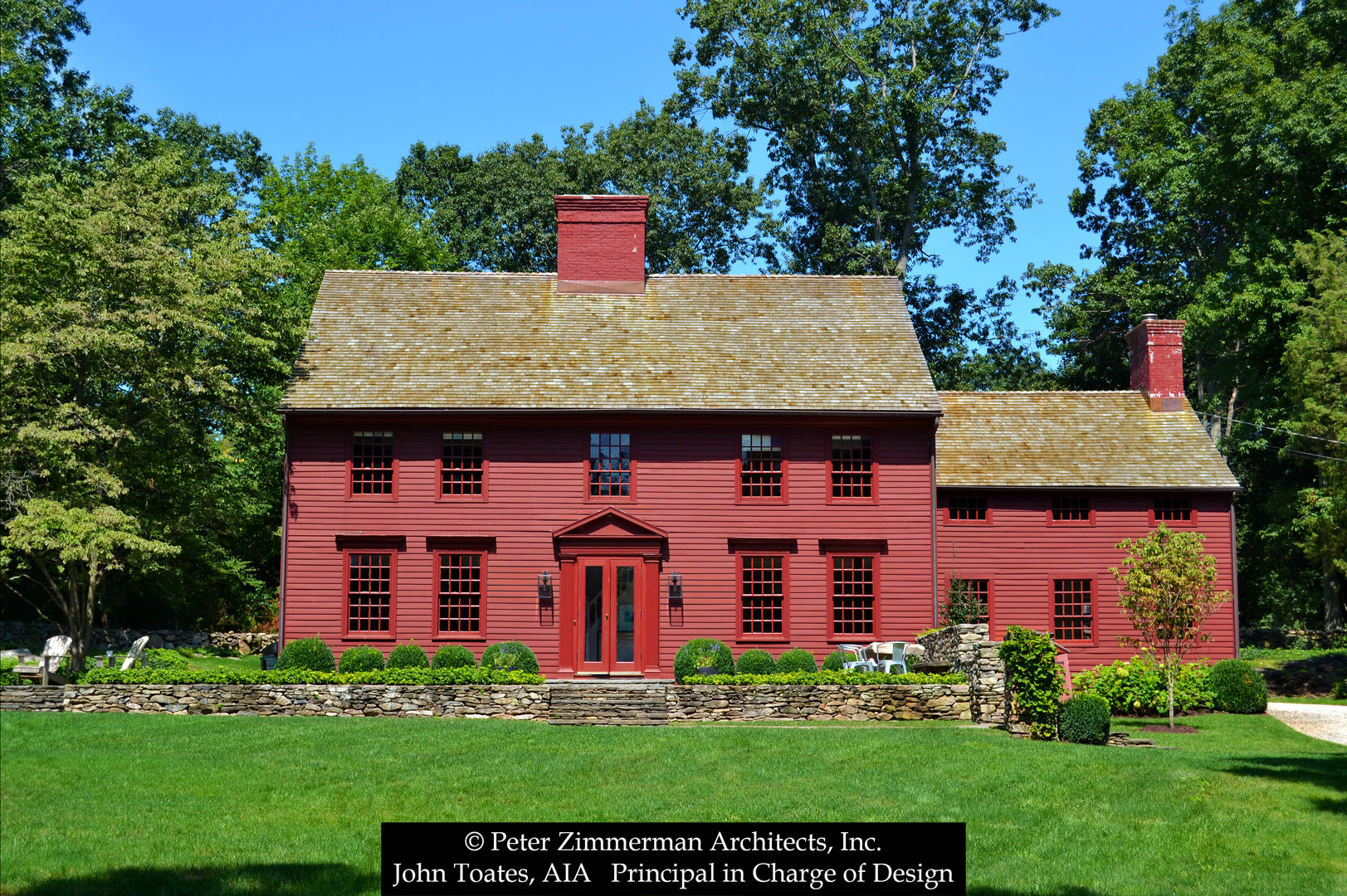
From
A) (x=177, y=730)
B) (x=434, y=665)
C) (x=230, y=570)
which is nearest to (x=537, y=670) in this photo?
(x=434, y=665)

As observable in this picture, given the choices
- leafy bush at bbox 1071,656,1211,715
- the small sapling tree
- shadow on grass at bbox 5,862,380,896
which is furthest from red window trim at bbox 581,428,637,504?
shadow on grass at bbox 5,862,380,896

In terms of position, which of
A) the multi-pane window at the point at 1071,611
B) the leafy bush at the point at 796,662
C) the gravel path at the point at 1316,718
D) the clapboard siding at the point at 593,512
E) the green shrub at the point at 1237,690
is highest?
the clapboard siding at the point at 593,512

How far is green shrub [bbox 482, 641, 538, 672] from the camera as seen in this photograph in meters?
25.9

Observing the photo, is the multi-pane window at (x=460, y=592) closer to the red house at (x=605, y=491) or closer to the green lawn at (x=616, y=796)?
the red house at (x=605, y=491)

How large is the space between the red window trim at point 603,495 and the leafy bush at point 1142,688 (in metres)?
10.1

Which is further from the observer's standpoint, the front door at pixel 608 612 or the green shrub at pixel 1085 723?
the front door at pixel 608 612

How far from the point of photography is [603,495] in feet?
93.1

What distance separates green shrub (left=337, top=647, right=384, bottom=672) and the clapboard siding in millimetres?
1355

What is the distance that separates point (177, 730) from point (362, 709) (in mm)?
4154

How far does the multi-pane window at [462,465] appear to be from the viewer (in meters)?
28.3

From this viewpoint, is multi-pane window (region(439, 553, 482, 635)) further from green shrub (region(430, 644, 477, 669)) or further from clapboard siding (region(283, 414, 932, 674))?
green shrub (region(430, 644, 477, 669))

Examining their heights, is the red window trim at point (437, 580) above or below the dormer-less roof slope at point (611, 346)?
below

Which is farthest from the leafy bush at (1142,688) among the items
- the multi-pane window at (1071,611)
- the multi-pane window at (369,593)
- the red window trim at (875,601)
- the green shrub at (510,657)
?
the multi-pane window at (369,593)

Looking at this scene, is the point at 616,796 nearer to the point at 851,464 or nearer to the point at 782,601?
the point at 782,601
